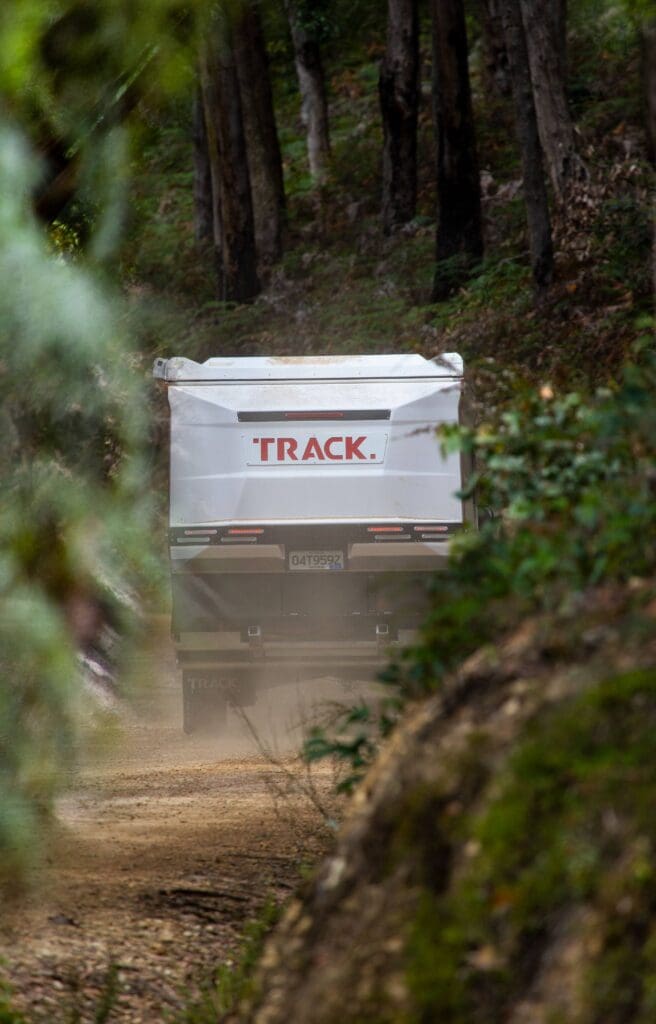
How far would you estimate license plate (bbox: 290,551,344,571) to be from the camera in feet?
38.1

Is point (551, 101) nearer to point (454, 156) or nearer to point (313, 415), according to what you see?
point (454, 156)

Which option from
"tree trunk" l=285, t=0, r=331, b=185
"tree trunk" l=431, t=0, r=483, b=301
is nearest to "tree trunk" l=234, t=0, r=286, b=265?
"tree trunk" l=285, t=0, r=331, b=185

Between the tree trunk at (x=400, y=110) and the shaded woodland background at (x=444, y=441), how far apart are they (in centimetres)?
6

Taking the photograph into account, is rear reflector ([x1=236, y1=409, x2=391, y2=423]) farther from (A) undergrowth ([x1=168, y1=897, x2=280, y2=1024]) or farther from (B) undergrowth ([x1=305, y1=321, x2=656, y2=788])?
(B) undergrowth ([x1=305, y1=321, x2=656, y2=788])

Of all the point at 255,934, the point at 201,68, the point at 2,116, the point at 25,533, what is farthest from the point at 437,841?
the point at 201,68

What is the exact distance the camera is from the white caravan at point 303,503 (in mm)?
11602

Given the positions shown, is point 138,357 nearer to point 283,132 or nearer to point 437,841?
point 283,132

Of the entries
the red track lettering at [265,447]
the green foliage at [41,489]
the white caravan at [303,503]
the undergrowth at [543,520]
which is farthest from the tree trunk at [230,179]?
the undergrowth at [543,520]

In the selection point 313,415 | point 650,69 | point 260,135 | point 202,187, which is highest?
point 650,69

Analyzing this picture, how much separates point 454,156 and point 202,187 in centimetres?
1014

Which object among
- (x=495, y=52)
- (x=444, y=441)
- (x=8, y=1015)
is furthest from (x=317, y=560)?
(x=495, y=52)

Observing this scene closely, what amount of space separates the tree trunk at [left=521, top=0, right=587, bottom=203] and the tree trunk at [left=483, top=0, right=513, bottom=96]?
31.1 ft

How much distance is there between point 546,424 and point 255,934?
2.34 m

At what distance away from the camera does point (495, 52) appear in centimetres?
3359
